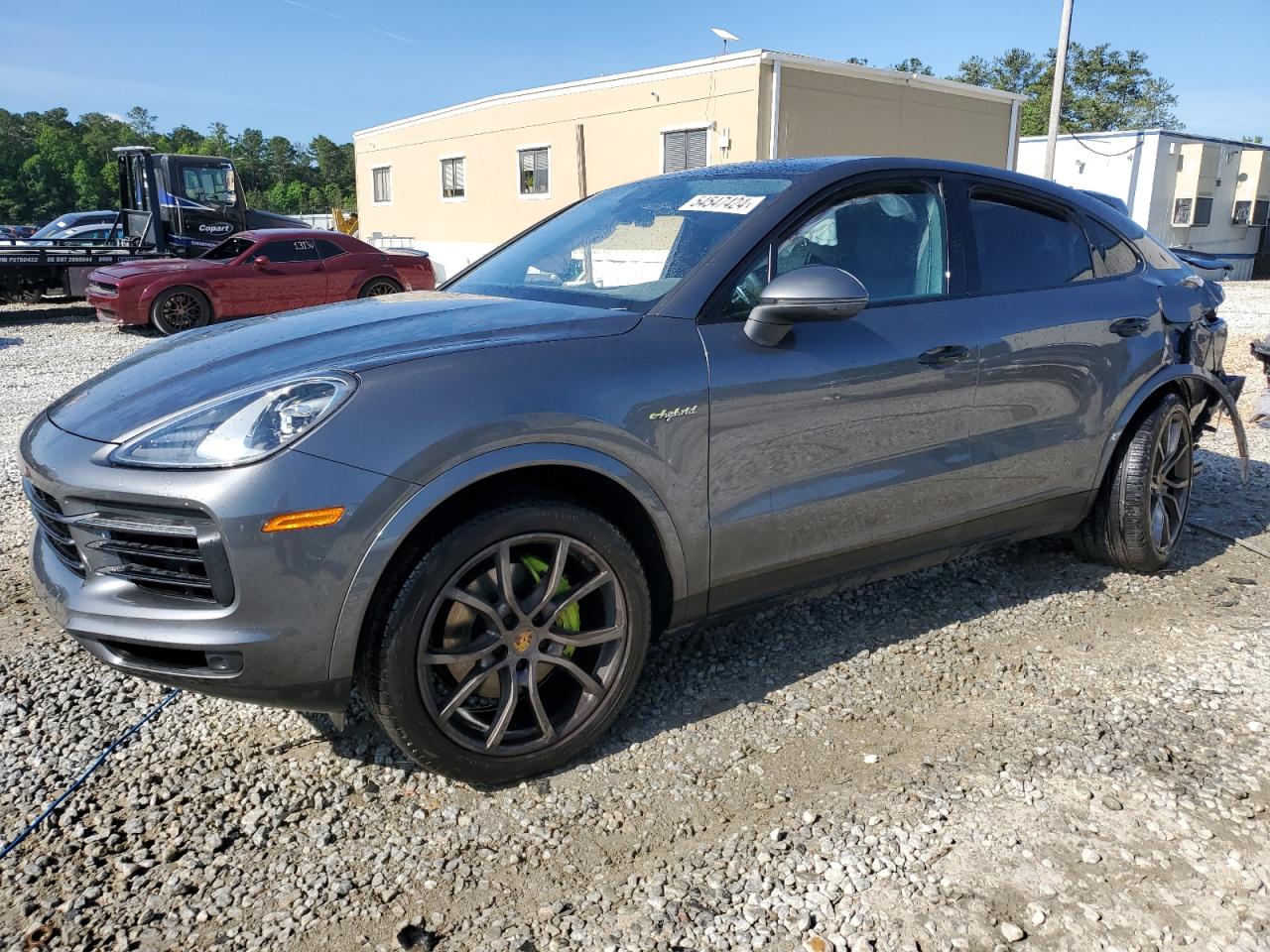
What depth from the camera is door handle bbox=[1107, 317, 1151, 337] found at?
3.82m

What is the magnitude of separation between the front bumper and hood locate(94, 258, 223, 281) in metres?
12.1

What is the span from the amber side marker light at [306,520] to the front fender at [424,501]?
115mm

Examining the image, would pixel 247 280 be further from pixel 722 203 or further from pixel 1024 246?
pixel 1024 246

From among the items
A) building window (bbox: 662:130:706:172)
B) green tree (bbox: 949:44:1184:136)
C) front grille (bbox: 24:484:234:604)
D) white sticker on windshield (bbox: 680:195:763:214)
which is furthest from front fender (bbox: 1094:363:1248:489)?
green tree (bbox: 949:44:1184:136)

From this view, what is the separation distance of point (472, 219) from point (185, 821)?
23.3 metres

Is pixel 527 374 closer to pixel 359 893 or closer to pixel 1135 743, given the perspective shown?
pixel 359 893

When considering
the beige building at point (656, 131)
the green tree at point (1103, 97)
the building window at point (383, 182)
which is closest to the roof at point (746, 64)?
the beige building at point (656, 131)

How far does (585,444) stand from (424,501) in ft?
1.54

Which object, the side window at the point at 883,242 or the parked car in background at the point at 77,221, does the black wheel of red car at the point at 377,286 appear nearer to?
the side window at the point at 883,242

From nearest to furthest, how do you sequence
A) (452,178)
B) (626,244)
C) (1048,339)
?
(626,244)
(1048,339)
(452,178)

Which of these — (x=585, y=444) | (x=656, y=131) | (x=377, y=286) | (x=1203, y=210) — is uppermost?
(x=656, y=131)

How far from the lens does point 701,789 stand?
2645 millimetres

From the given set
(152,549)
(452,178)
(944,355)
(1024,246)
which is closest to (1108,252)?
(1024,246)

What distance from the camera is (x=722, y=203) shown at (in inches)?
126
